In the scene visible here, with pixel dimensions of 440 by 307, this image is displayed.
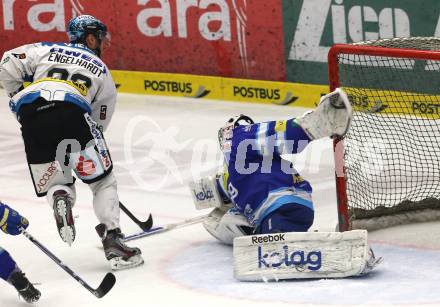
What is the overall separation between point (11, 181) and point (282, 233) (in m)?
3.36

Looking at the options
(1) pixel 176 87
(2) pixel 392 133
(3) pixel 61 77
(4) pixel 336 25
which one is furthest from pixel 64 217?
(1) pixel 176 87

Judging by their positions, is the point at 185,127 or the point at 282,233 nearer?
the point at 282,233

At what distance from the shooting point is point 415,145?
24.3ft

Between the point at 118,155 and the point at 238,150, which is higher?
the point at 238,150

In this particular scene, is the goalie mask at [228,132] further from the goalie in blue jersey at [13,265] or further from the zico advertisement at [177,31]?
the zico advertisement at [177,31]

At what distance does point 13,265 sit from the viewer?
216 inches

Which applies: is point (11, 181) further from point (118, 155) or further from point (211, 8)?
point (211, 8)

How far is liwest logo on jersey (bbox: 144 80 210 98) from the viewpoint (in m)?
11.1

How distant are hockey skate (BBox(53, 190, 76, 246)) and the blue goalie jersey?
85 centimetres

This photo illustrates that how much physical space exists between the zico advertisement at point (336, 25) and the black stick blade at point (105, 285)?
4.86 m

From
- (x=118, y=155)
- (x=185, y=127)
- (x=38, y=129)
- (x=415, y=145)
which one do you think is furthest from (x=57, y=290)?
(x=185, y=127)

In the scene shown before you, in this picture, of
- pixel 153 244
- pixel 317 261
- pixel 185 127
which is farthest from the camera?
pixel 185 127

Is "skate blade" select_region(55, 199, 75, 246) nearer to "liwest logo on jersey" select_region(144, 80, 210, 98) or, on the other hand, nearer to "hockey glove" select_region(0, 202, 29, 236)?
"hockey glove" select_region(0, 202, 29, 236)

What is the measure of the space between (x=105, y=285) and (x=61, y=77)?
131cm
